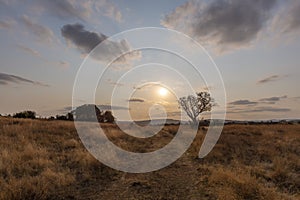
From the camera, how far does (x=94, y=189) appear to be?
Answer: 728 cm

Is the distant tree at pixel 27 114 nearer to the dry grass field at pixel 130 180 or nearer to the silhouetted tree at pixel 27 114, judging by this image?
the silhouetted tree at pixel 27 114

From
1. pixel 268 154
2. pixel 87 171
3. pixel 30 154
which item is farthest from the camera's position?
pixel 268 154

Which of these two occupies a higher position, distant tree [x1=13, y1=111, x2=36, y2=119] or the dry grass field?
distant tree [x1=13, y1=111, x2=36, y2=119]

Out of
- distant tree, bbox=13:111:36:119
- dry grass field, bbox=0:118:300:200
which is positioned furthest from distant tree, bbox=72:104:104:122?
dry grass field, bbox=0:118:300:200

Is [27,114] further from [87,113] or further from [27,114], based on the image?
[87,113]

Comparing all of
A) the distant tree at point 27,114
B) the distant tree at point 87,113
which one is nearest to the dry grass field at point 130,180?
the distant tree at point 27,114

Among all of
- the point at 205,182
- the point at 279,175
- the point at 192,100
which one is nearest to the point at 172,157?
the point at 205,182

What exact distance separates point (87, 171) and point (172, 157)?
4.92 meters

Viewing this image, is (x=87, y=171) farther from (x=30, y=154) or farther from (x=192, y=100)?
(x=192, y=100)

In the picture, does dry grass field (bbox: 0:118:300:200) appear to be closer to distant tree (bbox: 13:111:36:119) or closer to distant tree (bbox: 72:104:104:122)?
distant tree (bbox: 13:111:36:119)

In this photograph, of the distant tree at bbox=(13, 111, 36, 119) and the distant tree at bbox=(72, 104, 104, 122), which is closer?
the distant tree at bbox=(13, 111, 36, 119)

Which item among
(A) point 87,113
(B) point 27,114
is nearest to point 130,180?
(B) point 27,114

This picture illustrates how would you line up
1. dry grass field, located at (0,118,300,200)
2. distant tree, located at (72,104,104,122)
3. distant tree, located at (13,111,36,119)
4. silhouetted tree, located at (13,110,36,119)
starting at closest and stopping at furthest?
dry grass field, located at (0,118,300,200), distant tree, located at (13,111,36,119), silhouetted tree, located at (13,110,36,119), distant tree, located at (72,104,104,122)

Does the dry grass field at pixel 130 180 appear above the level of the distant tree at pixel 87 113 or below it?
below
